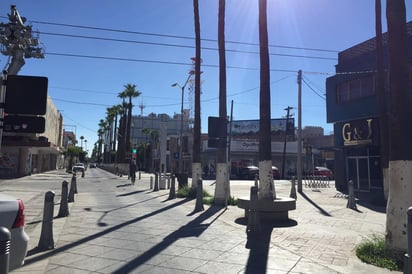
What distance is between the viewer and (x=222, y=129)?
47.0 ft

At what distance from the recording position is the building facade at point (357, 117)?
23.1 metres

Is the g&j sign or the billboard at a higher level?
the billboard

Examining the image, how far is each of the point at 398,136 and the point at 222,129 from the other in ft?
27.1

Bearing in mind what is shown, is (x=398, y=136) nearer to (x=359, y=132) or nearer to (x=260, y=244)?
(x=260, y=244)

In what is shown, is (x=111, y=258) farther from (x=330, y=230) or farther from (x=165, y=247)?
(x=330, y=230)

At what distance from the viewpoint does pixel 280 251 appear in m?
7.30

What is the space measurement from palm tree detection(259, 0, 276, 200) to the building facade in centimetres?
1244

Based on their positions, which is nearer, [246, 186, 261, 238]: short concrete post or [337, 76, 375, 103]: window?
[246, 186, 261, 238]: short concrete post

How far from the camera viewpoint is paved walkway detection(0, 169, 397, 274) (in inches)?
245

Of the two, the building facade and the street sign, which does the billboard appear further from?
the street sign

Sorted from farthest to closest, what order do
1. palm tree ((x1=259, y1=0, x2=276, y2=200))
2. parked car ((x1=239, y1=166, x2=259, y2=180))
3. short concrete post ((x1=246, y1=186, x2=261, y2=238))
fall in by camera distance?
parked car ((x1=239, y1=166, x2=259, y2=180)) < palm tree ((x1=259, y1=0, x2=276, y2=200)) < short concrete post ((x1=246, y1=186, x2=261, y2=238))

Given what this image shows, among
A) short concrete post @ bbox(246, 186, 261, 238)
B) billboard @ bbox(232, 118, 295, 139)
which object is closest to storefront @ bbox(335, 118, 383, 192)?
short concrete post @ bbox(246, 186, 261, 238)

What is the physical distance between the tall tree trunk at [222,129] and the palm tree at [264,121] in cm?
281

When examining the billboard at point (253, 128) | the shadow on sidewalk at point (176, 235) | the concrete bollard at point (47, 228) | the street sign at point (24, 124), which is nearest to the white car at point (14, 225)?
the shadow on sidewalk at point (176, 235)
